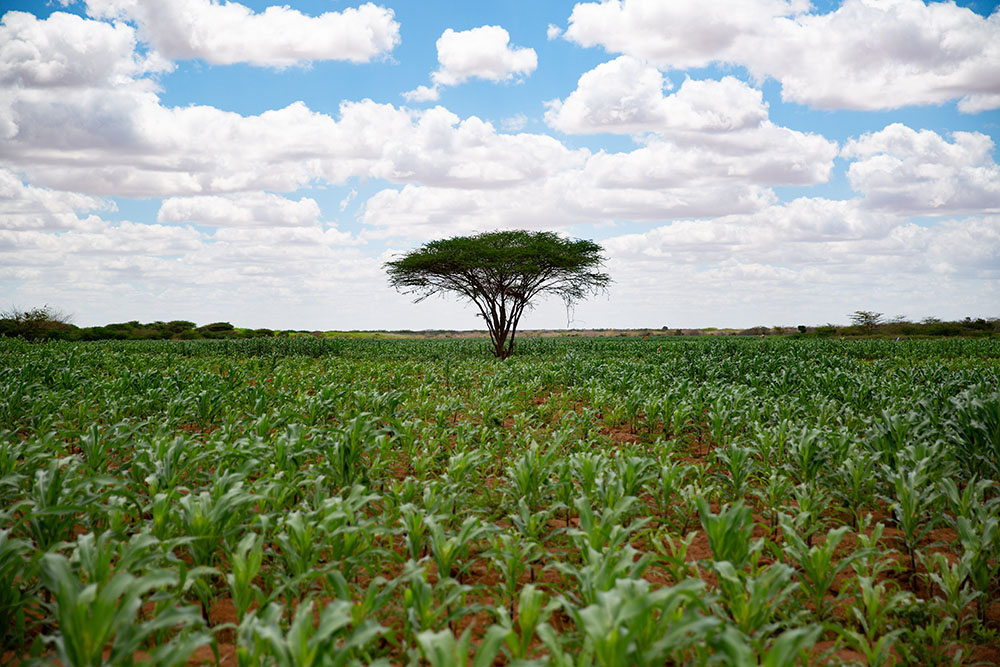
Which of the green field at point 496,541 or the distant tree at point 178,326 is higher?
the distant tree at point 178,326

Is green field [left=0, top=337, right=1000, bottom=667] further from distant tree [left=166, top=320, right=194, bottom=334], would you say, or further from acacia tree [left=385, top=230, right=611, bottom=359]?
distant tree [left=166, top=320, right=194, bottom=334]

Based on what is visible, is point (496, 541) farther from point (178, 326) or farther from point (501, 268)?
point (178, 326)

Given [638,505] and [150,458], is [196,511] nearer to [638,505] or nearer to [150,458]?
[150,458]

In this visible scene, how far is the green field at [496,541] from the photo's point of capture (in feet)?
8.80

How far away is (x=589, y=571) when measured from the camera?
3166mm

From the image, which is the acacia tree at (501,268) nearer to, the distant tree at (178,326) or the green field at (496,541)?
the green field at (496,541)

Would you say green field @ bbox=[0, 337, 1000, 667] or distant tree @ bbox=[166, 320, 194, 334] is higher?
distant tree @ bbox=[166, 320, 194, 334]

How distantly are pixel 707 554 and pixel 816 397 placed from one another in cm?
657

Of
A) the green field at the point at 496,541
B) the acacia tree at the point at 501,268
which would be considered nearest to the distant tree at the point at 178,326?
the acacia tree at the point at 501,268

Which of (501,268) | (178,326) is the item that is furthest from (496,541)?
(178,326)

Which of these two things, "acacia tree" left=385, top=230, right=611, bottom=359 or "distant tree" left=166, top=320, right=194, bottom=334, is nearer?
"acacia tree" left=385, top=230, right=611, bottom=359

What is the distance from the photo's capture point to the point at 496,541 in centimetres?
425

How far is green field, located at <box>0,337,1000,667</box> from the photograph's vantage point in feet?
8.80

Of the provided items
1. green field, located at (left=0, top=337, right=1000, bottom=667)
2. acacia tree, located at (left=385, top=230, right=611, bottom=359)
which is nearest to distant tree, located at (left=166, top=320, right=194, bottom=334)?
acacia tree, located at (left=385, top=230, right=611, bottom=359)
